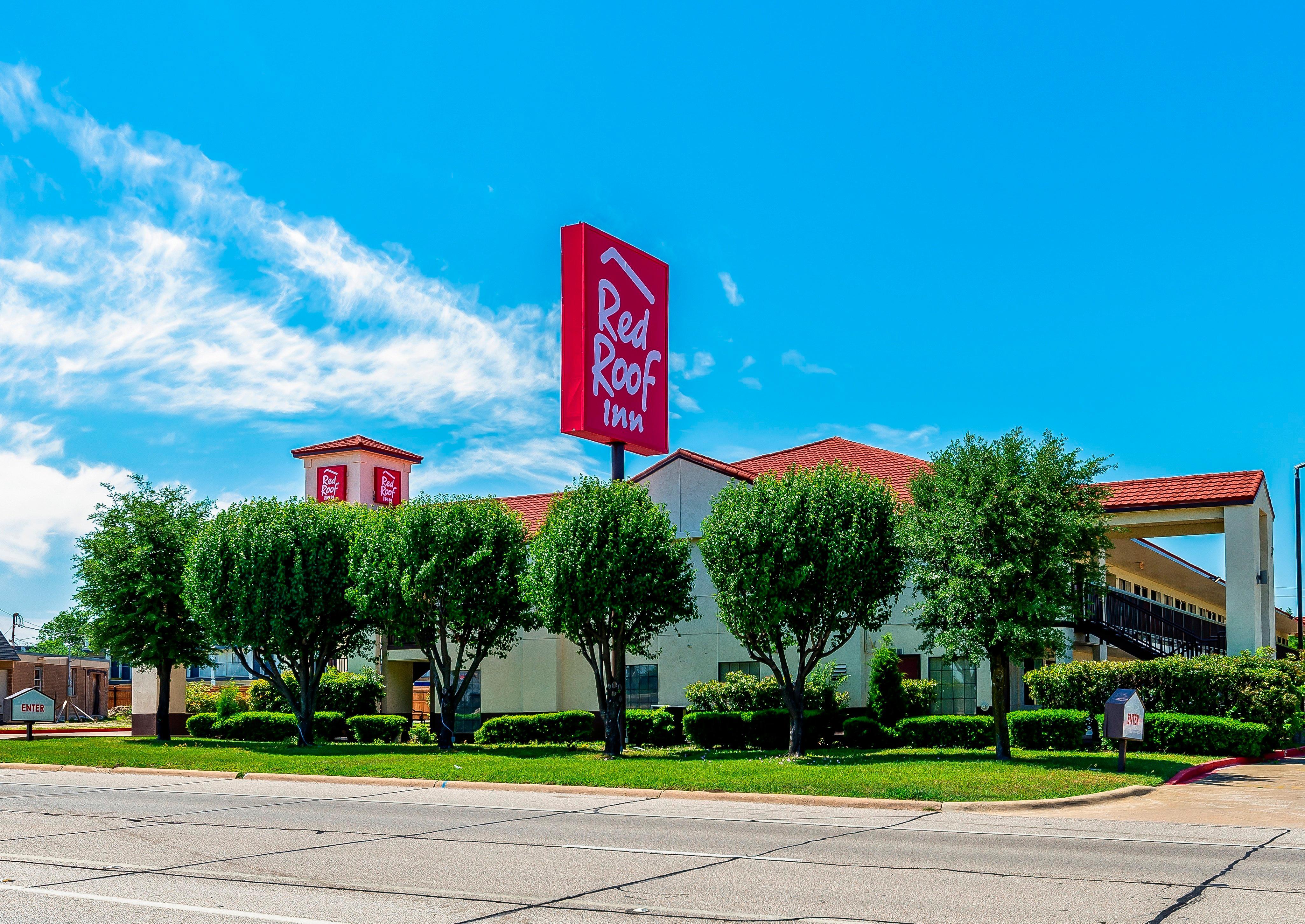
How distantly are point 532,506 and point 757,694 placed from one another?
14305mm

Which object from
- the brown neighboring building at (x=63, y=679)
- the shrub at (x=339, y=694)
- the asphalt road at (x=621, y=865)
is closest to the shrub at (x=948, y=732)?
the asphalt road at (x=621, y=865)

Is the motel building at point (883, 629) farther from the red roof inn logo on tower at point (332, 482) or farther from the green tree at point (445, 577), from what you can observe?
the red roof inn logo on tower at point (332, 482)

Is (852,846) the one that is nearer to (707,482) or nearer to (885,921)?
(885,921)

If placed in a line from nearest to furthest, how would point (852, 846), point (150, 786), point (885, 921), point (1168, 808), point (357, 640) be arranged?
1. point (885, 921)
2. point (852, 846)
3. point (1168, 808)
4. point (150, 786)
5. point (357, 640)

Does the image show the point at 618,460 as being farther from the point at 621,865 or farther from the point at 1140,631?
the point at 621,865

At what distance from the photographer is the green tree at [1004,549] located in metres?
23.2

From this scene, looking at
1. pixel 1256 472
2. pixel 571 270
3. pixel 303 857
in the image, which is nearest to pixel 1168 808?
pixel 303 857

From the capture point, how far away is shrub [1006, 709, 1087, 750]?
86.2 ft

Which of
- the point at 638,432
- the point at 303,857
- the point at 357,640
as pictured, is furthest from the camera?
the point at 357,640

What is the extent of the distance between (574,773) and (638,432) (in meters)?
12.0

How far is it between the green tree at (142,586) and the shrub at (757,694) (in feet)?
50.1

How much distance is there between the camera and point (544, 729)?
3438 cm

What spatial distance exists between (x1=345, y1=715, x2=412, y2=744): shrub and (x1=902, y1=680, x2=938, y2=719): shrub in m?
16.0

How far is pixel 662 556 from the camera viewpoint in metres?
27.3
